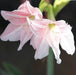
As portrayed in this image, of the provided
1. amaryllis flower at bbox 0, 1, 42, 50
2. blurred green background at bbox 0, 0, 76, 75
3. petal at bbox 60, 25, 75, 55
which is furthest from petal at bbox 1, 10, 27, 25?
blurred green background at bbox 0, 0, 76, 75

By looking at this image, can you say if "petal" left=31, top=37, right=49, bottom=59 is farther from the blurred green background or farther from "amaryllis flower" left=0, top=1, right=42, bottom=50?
the blurred green background

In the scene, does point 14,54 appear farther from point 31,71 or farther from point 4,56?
point 31,71

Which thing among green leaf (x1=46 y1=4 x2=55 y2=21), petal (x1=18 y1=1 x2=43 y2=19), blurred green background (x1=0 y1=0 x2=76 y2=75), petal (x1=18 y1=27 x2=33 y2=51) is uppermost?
petal (x1=18 y1=1 x2=43 y2=19)

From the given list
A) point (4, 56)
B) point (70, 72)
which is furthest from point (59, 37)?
point (4, 56)

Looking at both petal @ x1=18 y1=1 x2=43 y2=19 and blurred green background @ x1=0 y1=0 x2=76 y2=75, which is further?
blurred green background @ x1=0 y1=0 x2=76 y2=75

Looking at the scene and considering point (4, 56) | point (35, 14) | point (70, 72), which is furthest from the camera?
point (4, 56)

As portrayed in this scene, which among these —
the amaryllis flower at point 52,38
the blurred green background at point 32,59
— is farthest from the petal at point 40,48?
the blurred green background at point 32,59
